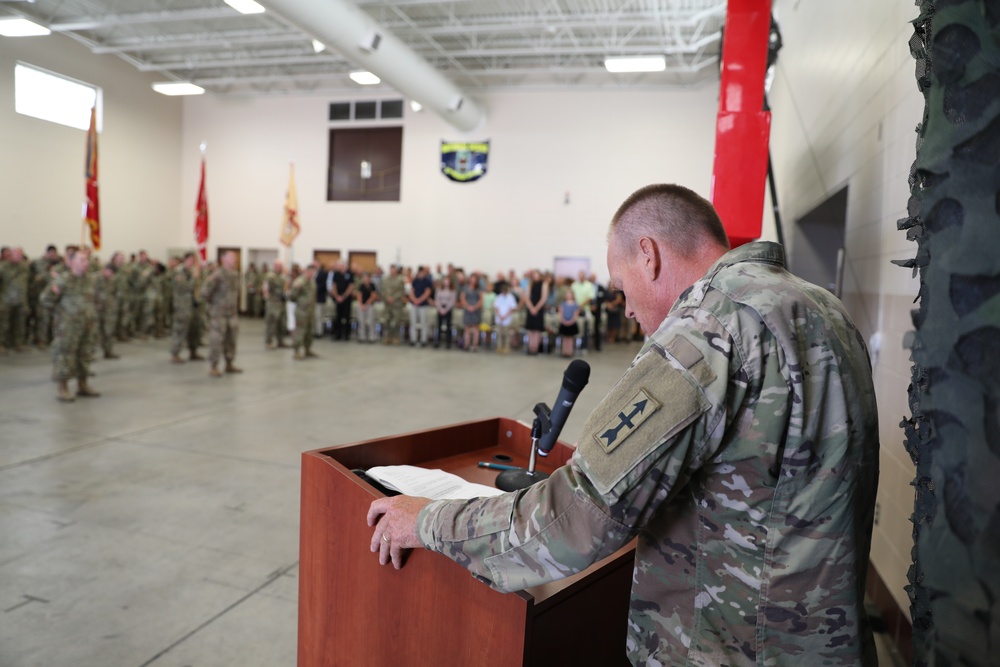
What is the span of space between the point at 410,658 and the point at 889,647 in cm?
209

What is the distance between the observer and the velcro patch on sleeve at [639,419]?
79cm

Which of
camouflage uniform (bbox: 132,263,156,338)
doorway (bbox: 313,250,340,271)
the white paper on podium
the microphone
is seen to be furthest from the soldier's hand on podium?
doorway (bbox: 313,250,340,271)

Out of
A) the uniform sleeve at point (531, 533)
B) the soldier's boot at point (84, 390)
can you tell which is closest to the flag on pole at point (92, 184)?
the soldier's boot at point (84, 390)

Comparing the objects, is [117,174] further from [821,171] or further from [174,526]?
[821,171]

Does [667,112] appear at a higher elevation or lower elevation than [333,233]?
higher

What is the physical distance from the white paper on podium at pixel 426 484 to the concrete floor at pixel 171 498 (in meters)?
1.21

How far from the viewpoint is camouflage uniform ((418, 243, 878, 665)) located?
815mm

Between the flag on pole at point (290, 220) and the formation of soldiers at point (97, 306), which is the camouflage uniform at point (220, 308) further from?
the flag on pole at point (290, 220)

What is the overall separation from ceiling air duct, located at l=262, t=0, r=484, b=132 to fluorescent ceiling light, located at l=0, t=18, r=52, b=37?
491 centimetres

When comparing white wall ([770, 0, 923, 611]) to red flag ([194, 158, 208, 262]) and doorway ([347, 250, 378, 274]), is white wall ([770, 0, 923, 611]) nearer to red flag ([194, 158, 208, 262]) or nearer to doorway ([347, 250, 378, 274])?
red flag ([194, 158, 208, 262])

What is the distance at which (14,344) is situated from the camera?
29.0 ft

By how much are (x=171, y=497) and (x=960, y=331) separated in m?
3.81

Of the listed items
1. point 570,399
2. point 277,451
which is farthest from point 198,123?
point 570,399

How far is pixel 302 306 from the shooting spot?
9.28 meters
